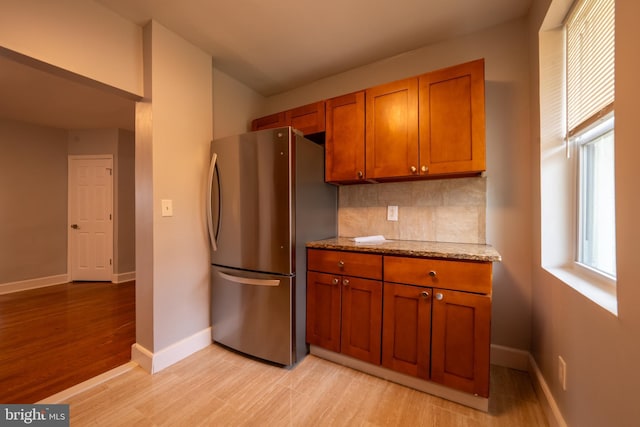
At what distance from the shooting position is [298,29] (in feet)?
6.07

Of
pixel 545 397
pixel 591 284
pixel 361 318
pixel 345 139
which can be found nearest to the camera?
pixel 591 284

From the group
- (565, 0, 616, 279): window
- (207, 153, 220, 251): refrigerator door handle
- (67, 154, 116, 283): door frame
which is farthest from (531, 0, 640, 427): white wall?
(67, 154, 116, 283): door frame

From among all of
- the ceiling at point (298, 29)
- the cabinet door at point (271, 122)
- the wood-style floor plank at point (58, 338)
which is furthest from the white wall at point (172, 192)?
the cabinet door at point (271, 122)

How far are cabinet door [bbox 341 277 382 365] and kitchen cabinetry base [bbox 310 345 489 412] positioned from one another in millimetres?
85

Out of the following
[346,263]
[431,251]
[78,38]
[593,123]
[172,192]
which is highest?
[78,38]

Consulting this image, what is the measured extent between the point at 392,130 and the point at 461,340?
1.42 metres

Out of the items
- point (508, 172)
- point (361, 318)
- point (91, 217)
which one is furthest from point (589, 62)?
point (91, 217)

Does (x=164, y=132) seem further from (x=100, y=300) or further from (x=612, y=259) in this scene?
(x=100, y=300)

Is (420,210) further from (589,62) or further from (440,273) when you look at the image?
(589,62)

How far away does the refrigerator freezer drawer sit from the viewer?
69.6 inches

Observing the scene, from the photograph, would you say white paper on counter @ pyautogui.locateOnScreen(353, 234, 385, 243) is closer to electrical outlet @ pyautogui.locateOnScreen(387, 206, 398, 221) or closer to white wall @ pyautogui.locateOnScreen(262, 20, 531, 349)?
electrical outlet @ pyautogui.locateOnScreen(387, 206, 398, 221)

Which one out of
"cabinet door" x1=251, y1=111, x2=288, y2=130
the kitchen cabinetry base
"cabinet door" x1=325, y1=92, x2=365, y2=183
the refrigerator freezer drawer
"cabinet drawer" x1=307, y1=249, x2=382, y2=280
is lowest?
the kitchen cabinetry base

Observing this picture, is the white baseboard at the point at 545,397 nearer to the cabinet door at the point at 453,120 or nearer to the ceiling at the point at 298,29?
the cabinet door at the point at 453,120

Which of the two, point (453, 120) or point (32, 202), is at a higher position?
point (453, 120)
